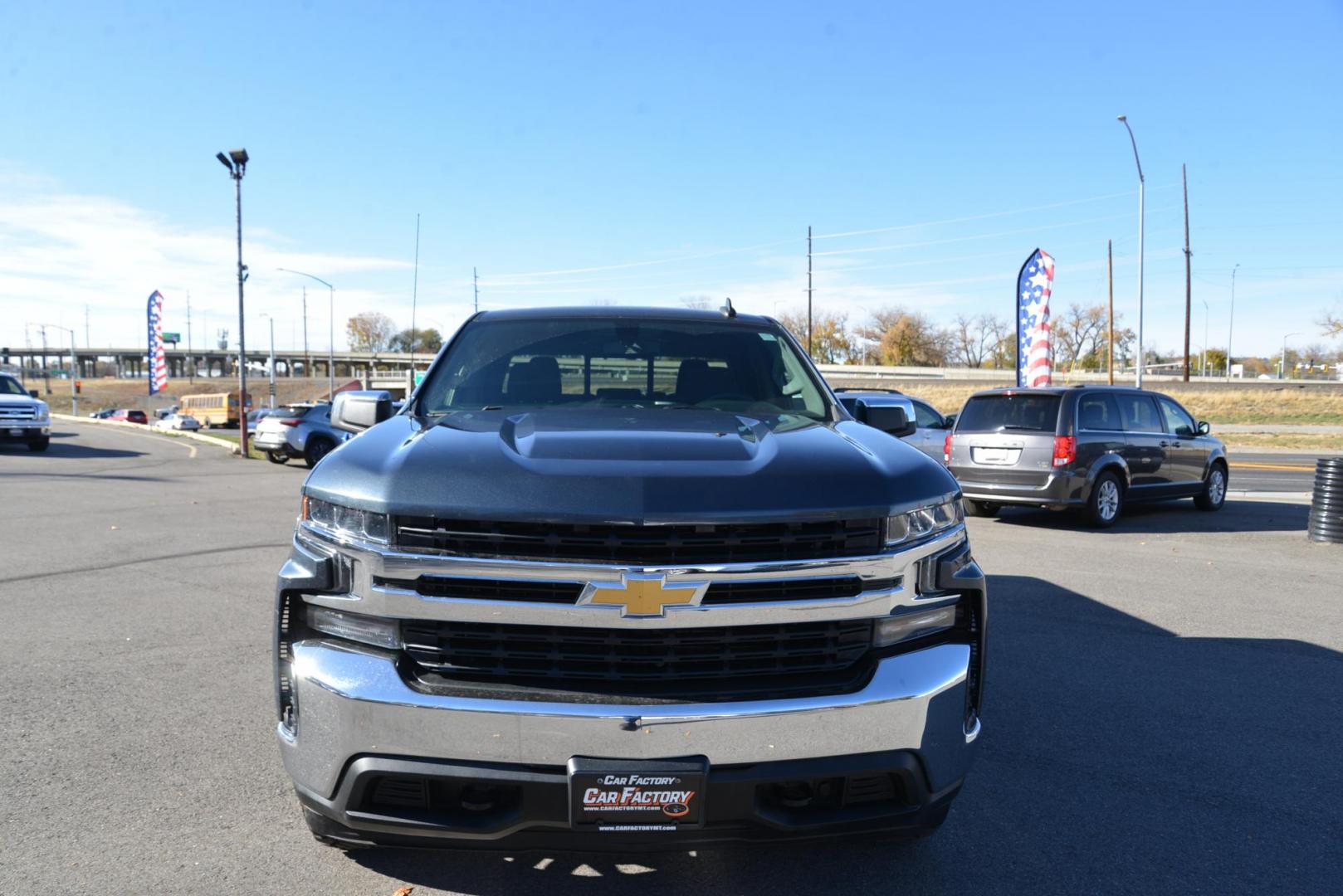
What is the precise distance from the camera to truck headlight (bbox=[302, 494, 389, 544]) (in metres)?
2.62

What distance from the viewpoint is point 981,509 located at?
13359 mm

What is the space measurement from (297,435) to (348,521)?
66.8 ft

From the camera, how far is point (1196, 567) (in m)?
8.83

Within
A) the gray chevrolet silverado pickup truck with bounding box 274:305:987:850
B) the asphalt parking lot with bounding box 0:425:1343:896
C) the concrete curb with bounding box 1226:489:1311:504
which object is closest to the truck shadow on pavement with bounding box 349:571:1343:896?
the asphalt parking lot with bounding box 0:425:1343:896

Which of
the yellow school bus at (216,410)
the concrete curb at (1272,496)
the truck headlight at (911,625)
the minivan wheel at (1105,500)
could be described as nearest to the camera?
the truck headlight at (911,625)

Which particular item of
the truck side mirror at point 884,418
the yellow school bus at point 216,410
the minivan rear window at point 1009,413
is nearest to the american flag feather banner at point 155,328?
the yellow school bus at point 216,410

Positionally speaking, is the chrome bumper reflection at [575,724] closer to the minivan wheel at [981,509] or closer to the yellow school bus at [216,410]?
the minivan wheel at [981,509]

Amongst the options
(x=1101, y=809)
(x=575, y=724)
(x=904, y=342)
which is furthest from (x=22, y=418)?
(x=904, y=342)

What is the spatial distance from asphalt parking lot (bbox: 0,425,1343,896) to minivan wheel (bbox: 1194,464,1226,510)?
16.2 ft

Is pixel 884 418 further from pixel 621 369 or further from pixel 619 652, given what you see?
pixel 619 652

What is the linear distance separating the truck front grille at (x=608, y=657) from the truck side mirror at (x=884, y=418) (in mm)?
1779

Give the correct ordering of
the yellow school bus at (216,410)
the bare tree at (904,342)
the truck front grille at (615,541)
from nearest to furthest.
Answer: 1. the truck front grille at (615,541)
2. the yellow school bus at (216,410)
3. the bare tree at (904,342)

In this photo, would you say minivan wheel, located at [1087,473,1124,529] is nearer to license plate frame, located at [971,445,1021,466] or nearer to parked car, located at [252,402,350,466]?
license plate frame, located at [971,445,1021,466]

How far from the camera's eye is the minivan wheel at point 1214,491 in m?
13.3
